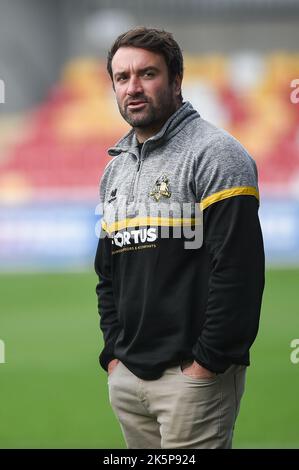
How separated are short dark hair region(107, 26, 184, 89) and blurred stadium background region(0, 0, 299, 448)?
4614 millimetres

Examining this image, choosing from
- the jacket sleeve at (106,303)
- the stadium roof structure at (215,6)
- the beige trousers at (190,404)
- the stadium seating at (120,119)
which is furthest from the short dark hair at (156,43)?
the stadium roof structure at (215,6)

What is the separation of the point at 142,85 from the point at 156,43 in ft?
0.40

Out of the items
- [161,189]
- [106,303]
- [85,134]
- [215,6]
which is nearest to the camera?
[161,189]

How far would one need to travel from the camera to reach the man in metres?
2.14

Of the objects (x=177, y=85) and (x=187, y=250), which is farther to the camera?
(x=177, y=85)

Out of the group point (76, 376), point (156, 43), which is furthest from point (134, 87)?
point (76, 376)

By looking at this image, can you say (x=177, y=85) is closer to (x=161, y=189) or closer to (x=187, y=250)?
(x=161, y=189)

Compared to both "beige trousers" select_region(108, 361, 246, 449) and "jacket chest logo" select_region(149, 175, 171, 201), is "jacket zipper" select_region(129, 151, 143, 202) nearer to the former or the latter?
"jacket chest logo" select_region(149, 175, 171, 201)

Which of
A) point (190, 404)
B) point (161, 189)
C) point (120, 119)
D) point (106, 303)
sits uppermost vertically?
point (120, 119)

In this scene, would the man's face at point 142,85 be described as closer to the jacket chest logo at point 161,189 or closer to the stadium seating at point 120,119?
the jacket chest logo at point 161,189

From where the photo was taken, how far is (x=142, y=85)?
7.41ft

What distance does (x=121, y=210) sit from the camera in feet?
7.64

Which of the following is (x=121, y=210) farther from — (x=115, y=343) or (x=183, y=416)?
(x=183, y=416)

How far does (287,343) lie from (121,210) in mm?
5173
